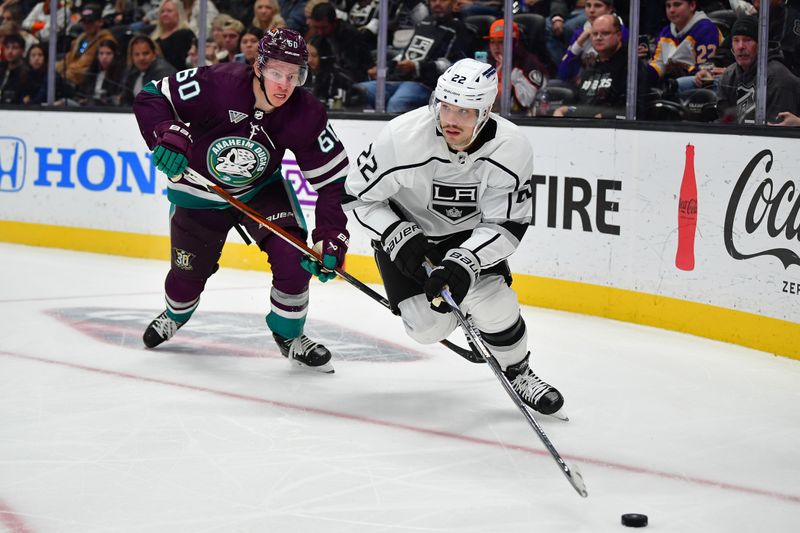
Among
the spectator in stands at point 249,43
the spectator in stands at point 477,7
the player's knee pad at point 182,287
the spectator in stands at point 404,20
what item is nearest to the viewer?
the player's knee pad at point 182,287

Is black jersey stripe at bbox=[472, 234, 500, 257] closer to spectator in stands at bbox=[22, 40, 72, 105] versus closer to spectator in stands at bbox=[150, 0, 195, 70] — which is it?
spectator in stands at bbox=[150, 0, 195, 70]

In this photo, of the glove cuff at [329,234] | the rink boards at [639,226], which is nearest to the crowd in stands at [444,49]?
the rink boards at [639,226]

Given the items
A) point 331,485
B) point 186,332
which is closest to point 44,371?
point 186,332

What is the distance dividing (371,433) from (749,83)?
7.72 ft

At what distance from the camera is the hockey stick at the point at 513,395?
8.42ft

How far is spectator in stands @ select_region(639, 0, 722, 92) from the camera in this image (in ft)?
15.5

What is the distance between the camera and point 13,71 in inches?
289

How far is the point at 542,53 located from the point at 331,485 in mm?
3302

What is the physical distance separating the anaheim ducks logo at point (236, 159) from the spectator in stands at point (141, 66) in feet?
10.5

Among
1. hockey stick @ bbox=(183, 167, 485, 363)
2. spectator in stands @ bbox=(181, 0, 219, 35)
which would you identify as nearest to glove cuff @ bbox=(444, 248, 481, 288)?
hockey stick @ bbox=(183, 167, 485, 363)

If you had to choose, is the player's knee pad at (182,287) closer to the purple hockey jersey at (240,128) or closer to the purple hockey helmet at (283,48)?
the purple hockey jersey at (240,128)

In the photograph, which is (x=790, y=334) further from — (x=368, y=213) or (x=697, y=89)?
(x=368, y=213)

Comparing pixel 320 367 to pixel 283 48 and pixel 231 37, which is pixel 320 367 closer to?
pixel 283 48

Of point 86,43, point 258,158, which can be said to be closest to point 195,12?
point 86,43
